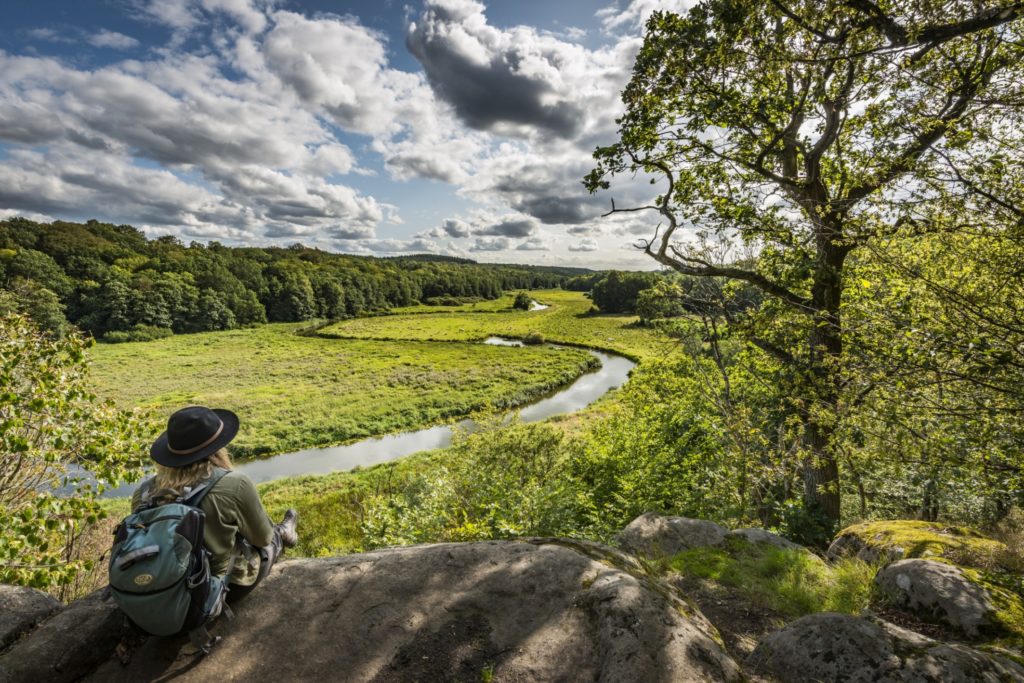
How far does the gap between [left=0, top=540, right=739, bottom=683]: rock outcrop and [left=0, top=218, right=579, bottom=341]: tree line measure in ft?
202

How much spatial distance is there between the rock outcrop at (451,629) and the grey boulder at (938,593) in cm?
315

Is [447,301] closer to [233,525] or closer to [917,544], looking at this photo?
[917,544]

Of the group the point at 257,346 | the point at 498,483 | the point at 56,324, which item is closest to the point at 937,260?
the point at 498,483

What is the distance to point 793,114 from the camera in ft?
26.1

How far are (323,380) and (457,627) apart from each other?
48.2 metres

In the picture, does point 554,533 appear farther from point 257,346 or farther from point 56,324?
point 56,324

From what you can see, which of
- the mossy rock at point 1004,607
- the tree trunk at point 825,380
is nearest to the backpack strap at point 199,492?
the mossy rock at point 1004,607

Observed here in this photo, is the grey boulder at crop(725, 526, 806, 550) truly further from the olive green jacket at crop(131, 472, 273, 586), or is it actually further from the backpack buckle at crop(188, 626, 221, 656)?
the backpack buckle at crop(188, 626, 221, 656)

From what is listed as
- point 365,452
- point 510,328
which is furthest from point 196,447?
point 510,328

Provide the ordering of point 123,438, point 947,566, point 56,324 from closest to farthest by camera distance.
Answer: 1. point 947,566
2. point 123,438
3. point 56,324

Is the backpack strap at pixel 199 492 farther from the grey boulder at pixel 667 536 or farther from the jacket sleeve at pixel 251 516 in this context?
the grey boulder at pixel 667 536

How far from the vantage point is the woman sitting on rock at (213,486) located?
10.9ft

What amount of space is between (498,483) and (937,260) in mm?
9147

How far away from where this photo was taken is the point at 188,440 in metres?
3.38
